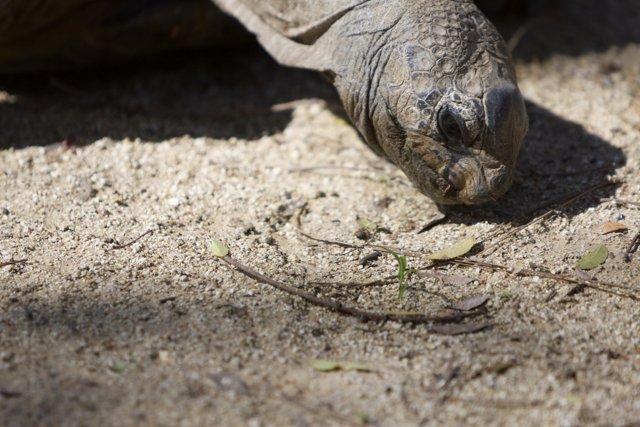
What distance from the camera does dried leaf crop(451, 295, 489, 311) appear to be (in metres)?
2.23

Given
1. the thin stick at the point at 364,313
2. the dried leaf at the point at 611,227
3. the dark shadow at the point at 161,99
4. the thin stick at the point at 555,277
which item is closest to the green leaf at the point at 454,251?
the thin stick at the point at 555,277

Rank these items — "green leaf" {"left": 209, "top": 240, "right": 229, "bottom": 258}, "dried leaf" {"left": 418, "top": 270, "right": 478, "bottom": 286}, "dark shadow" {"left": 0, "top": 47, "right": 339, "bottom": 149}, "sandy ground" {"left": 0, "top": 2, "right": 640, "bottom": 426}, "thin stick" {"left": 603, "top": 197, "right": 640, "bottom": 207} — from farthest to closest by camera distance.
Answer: "dark shadow" {"left": 0, "top": 47, "right": 339, "bottom": 149}
"thin stick" {"left": 603, "top": 197, "right": 640, "bottom": 207}
"green leaf" {"left": 209, "top": 240, "right": 229, "bottom": 258}
"dried leaf" {"left": 418, "top": 270, "right": 478, "bottom": 286}
"sandy ground" {"left": 0, "top": 2, "right": 640, "bottom": 426}

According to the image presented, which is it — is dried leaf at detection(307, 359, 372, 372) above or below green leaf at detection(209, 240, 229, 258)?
above

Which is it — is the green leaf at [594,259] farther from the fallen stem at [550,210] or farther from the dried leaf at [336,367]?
the dried leaf at [336,367]

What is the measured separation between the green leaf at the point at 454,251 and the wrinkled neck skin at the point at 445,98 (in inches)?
5.6

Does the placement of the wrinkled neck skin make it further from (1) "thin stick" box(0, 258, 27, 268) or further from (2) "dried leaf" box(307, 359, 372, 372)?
(1) "thin stick" box(0, 258, 27, 268)

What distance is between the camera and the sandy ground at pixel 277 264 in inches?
73.2

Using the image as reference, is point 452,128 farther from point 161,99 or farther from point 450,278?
point 161,99

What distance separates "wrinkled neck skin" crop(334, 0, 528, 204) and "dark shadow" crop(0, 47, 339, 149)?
1007 millimetres

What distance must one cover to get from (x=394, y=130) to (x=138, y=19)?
5.15 feet

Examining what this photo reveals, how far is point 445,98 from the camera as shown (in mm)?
2406

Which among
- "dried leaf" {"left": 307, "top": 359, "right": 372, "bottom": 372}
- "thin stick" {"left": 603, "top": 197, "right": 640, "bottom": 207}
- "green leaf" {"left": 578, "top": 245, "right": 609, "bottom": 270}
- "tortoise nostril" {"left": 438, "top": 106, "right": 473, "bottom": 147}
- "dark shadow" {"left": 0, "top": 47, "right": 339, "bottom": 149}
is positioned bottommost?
"dark shadow" {"left": 0, "top": 47, "right": 339, "bottom": 149}

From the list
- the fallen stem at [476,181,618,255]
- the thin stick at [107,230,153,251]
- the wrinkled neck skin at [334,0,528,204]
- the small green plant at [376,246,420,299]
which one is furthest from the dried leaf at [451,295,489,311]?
the thin stick at [107,230,153,251]

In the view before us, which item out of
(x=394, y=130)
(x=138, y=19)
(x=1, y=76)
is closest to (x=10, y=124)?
(x=1, y=76)
